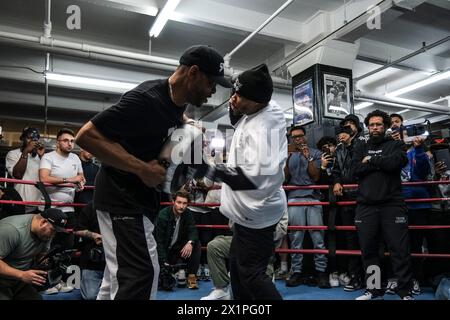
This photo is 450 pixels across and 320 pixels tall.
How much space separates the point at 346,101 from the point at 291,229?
3532 millimetres

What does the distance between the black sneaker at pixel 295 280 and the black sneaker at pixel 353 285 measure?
0.51 meters

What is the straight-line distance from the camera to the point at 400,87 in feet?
34.4

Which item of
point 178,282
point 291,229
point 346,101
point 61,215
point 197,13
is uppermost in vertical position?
point 197,13

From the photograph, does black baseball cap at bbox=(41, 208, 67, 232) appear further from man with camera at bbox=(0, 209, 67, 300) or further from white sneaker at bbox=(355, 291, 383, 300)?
white sneaker at bbox=(355, 291, 383, 300)

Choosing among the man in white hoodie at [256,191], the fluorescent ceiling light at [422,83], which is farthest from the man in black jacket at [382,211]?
the fluorescent ceiling light at [422,83]

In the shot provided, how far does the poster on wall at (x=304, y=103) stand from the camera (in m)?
6.67

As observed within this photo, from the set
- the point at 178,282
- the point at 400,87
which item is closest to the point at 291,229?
the point at 178,282

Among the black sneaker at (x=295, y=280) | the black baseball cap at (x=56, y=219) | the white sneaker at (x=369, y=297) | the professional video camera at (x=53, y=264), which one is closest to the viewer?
the black baseball cap at (x=56, y=219)

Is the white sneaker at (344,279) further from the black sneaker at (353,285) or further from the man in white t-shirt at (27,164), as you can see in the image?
the man in white t-shirt at (27,164)

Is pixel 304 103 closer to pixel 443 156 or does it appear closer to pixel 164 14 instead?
pixel 164 14

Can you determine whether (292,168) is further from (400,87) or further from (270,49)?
(400,87)

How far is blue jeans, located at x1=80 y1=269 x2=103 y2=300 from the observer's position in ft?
11.2

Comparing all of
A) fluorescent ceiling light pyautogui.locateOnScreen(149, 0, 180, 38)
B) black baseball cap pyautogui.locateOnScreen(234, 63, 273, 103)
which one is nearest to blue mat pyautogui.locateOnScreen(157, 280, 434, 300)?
black baseball cap pyautogui.locateOnScreen(234, 63, 273, 103)

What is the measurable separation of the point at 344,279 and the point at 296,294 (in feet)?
2.64
